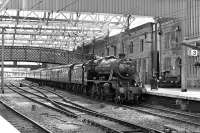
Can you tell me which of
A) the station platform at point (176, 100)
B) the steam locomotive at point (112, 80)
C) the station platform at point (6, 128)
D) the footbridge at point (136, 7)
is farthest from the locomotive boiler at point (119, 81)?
the station platform at point (6, 128)

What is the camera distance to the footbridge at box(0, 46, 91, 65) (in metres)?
49.7

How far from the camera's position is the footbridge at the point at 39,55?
49656mm

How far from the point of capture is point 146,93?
21.0 metres

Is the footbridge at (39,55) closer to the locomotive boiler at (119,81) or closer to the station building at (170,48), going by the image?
the station building at (170,48)

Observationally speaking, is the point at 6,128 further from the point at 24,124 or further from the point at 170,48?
the point at 170,48

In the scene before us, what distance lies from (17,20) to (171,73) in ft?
49.2

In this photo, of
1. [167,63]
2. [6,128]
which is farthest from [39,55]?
[6,128]

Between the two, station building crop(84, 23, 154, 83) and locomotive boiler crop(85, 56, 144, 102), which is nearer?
locomotive boiler crop(85, 56, 144, 102)

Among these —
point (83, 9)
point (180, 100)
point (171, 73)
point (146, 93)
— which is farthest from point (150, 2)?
point (180, 100)

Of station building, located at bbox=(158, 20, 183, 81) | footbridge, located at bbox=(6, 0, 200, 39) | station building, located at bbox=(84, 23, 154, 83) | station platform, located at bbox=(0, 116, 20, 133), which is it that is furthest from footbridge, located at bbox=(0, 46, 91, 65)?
station platform, located at bbox=(0, 116, 20, 133)

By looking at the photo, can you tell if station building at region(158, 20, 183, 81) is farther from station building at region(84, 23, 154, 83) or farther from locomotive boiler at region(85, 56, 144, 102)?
locomotive boiler at region(85, 56, 144, 102)

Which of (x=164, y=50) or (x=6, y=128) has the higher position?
(x=164, y=50)

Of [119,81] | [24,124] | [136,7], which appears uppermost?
[136,7]

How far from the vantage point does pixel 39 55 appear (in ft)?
169
